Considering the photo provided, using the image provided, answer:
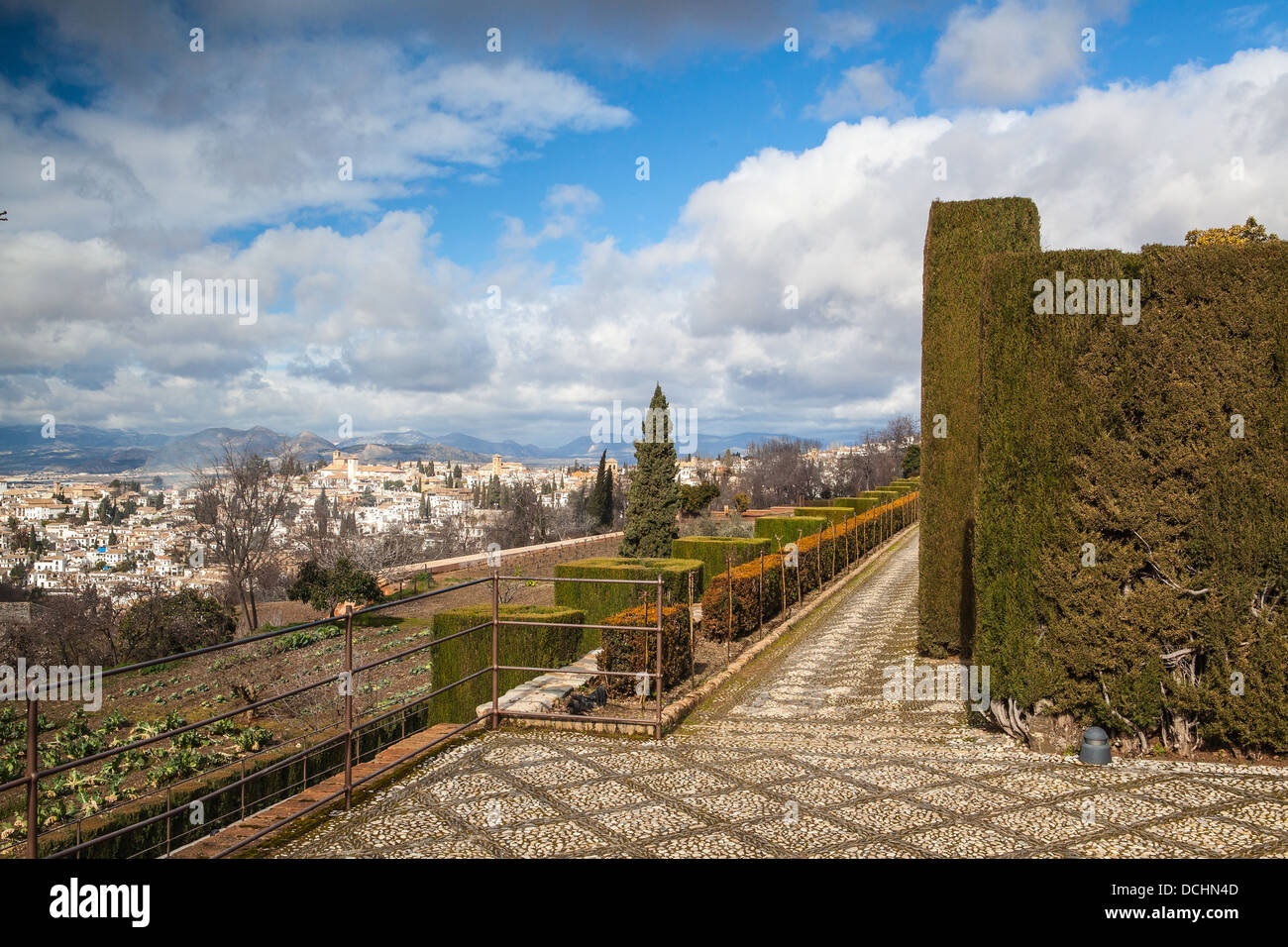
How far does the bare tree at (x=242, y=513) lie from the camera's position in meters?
19.0

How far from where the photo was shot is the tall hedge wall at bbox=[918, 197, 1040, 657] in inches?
325

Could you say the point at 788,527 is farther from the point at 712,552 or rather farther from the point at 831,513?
the point at 712,552

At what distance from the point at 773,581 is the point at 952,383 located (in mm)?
4360

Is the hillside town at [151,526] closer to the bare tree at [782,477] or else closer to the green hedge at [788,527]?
the green hedge at [788,527]

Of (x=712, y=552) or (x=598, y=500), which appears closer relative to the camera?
(x=712, y=552)

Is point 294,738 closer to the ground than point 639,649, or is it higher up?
higher up

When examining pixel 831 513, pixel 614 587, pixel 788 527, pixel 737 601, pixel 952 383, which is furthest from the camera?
pixel 831 513

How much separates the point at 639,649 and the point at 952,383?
446 centimetres

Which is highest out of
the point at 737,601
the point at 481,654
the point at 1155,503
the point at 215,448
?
the point at 215,448

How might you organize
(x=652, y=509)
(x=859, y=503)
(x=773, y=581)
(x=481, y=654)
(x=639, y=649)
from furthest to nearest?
(x=859, y=503) < (x=652, y=509) < (x=773, y=581) < (x=481, y=654) < (x=639, y=649)

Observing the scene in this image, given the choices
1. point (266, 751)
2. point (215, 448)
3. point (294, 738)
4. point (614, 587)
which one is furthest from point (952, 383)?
point (215, 448)

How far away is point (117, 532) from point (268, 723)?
1577cm

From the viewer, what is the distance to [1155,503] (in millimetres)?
4418
